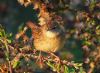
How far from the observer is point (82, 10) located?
13.1 ft

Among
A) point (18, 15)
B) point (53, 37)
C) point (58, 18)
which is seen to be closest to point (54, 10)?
point (58, 18)

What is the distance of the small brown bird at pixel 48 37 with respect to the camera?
11.7 ft

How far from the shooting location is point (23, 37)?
350cm

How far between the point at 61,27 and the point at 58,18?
107 millimetres

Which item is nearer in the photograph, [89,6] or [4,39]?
[4,39]

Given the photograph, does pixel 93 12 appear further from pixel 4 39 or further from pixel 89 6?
pixel 4 39

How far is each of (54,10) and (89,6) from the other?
356mm

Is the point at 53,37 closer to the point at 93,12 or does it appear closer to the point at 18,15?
the point at 93,12

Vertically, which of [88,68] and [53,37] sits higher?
[53,37]

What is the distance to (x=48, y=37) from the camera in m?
3.62

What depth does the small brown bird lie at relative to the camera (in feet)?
11.7

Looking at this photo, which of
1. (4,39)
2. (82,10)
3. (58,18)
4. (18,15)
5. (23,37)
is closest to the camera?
(4,39)

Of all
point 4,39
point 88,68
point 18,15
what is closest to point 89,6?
point 88,68

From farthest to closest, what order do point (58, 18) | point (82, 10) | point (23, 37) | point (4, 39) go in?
point (82, 10), point (58, 18), point (23, 37), point (4, 39)
